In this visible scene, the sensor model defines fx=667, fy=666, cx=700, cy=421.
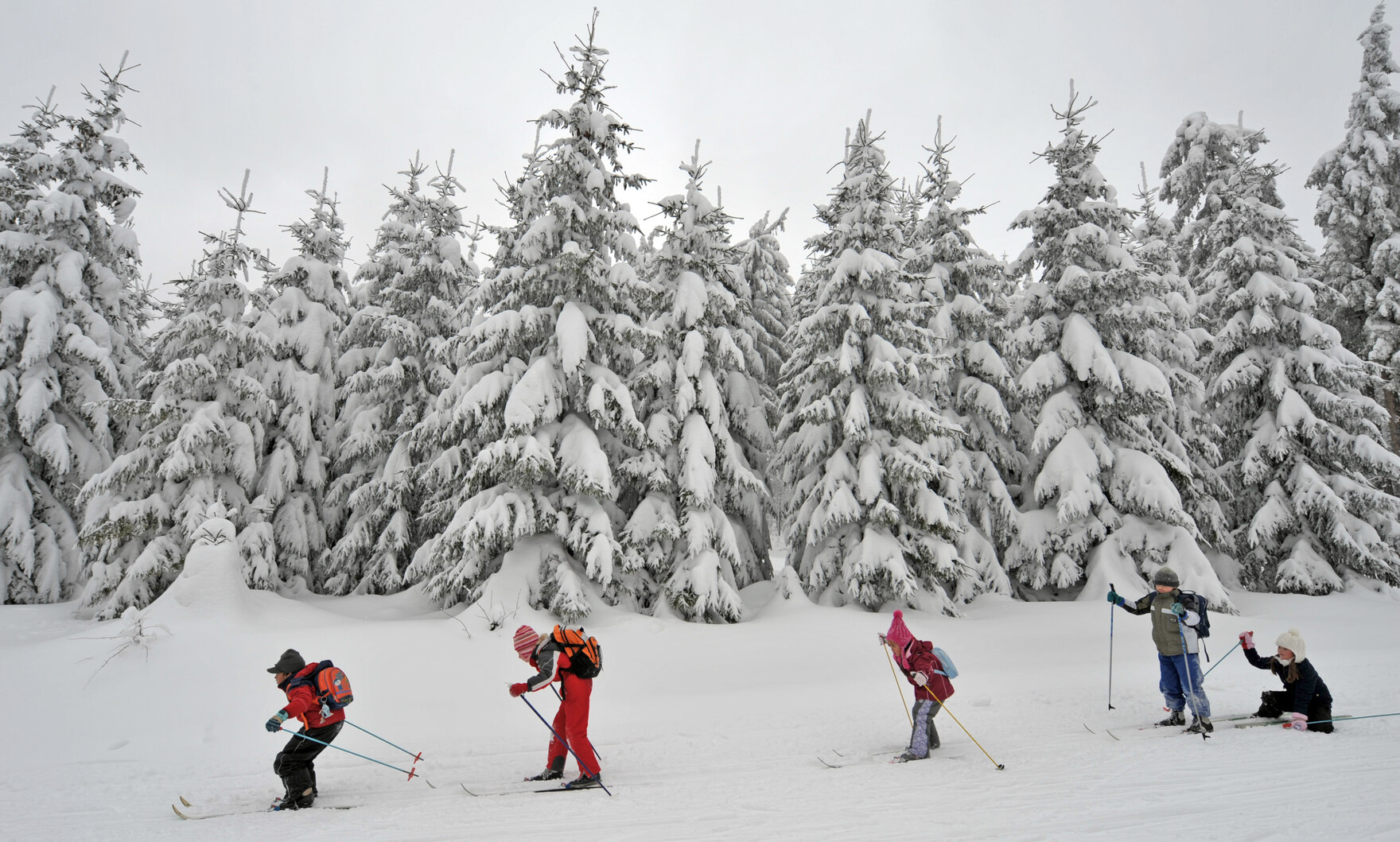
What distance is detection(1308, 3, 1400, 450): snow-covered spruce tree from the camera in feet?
62.1

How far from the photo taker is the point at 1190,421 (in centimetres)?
1809

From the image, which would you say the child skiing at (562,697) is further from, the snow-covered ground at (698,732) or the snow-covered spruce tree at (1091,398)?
the snow-covered spruce tree at (1091,398)

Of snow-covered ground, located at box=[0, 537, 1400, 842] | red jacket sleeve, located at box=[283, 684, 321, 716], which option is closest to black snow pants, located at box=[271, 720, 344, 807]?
red jacket sleeve, located at box=[283, 684, 321, 716]

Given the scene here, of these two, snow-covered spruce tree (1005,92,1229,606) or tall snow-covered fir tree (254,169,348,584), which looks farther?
tall snow-covered fir tree (254,169,348,584)

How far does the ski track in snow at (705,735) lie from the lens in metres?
5.37

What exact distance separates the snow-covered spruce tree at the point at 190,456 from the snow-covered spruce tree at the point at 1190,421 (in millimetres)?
21610

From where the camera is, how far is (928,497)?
1430 cm

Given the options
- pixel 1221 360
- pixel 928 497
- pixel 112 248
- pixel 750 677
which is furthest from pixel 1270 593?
pixel 112 248

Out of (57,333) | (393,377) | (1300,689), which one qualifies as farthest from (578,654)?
(57,333)

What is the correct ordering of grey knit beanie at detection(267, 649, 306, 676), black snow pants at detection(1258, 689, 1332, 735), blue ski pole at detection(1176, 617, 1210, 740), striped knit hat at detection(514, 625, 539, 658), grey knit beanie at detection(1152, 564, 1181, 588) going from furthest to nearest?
grey knit beanie at detection(1152, 564, 1181, 588) → blue ski pole at detection(1176, 617, 1210, 740) → black snow pants at detection(1258, 689, 1332, 735) → striped knit hat at detection(514, 625, 539, 658) → grey knit beanie at detection(267, 649, 306, 676)

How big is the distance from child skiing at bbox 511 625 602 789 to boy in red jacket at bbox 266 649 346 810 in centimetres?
187

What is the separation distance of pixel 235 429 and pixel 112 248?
6521 mm

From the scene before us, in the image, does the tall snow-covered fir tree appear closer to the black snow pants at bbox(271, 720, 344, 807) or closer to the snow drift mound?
the snow drift mound

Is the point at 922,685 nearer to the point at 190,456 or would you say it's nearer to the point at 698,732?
the point at 698,732
